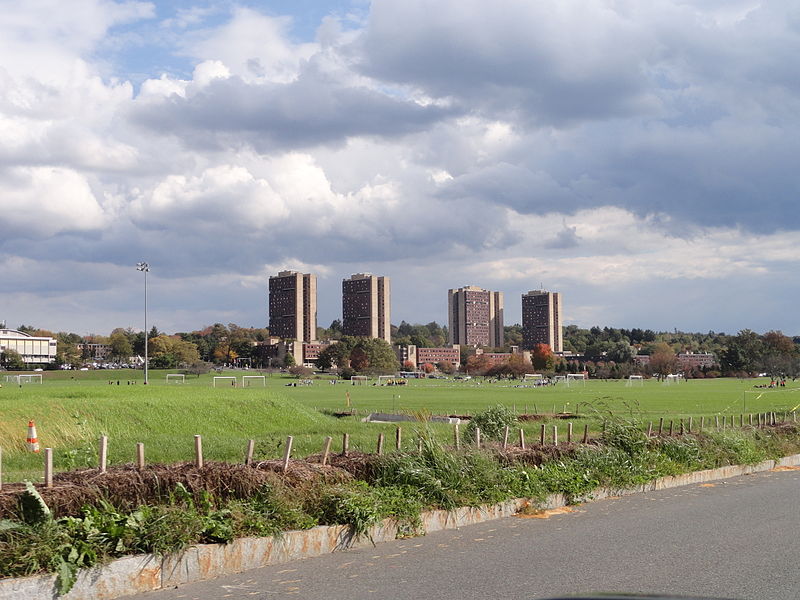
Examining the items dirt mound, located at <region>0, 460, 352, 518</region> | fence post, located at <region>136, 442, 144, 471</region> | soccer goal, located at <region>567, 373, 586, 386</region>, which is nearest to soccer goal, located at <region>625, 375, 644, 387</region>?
soccer goal, located at <region>567, 373, 586, 386</region>

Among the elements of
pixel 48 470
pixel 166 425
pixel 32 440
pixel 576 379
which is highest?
pixel 48 470

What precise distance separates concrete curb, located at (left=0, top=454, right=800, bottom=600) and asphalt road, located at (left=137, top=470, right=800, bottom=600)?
0.48 ft

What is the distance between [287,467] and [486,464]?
3.29 meters

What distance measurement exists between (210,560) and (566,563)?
368 cm

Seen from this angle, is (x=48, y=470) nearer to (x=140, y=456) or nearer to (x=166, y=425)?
(x=140, y=456)

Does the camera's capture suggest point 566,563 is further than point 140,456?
No

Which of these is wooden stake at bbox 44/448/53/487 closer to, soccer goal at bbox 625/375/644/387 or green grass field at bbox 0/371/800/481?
green grass field at bbox 0/371/800/481

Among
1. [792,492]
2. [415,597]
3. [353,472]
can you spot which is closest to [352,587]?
[415,597]

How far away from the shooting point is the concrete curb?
25.0 ft

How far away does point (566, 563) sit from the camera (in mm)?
9273

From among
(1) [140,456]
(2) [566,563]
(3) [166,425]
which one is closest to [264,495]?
(1) [140,456]

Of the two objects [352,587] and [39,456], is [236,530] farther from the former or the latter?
[39,456]

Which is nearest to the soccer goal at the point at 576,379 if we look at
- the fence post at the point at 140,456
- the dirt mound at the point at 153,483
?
the dirt mound at the point at 153,483

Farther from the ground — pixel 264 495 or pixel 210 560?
pixel 264 495
